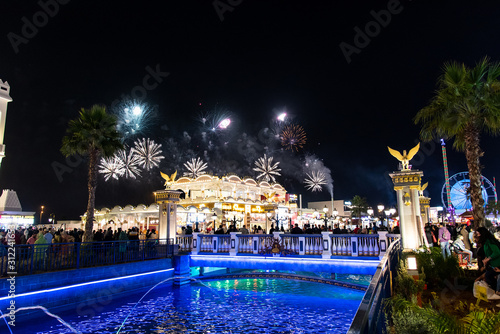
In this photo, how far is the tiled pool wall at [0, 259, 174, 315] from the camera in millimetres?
11664

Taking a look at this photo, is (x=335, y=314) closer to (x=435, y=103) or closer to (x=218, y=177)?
(x=435, y=103)

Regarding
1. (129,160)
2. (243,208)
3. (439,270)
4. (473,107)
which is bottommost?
(439,270)

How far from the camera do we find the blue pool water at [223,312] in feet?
36.3

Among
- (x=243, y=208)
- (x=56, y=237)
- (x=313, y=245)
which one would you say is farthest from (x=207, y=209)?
(x=313, y=245)

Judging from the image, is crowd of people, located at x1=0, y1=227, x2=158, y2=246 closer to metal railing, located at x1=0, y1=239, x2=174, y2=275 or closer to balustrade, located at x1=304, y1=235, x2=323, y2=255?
metal railing, located at x1=0, y1=239, x2=174, y2=275

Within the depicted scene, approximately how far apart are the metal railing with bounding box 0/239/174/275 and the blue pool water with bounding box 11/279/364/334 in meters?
1.73

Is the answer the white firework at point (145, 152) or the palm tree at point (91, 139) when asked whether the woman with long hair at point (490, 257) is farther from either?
the white firework at point (145, 152)

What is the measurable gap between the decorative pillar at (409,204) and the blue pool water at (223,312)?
3.52 metres

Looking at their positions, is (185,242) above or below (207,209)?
below

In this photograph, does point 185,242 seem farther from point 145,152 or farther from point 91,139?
point 145,152

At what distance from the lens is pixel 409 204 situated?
1546 cm

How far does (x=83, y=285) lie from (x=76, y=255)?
1.28 m

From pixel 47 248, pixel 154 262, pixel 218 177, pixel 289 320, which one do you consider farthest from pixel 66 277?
pixel 218 177

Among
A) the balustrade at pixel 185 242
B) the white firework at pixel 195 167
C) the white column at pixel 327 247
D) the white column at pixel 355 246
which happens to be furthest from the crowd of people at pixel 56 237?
the white firework at pixel 195 167
